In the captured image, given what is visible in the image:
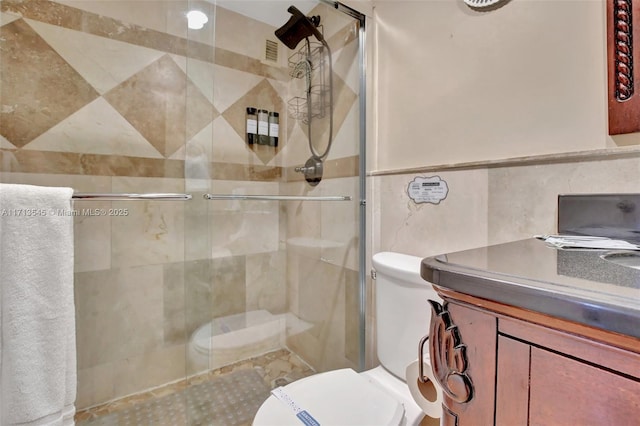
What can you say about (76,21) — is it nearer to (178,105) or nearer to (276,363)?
(178,105)

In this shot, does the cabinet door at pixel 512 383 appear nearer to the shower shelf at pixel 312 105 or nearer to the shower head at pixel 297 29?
the shower shelf at pixel 312 105

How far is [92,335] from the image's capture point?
4.34ft

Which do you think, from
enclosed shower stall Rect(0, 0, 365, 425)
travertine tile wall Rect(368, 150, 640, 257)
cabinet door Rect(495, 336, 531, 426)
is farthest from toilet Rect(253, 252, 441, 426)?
cabinet door Rect(495, 336, 531, 426)

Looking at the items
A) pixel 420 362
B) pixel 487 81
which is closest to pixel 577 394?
pixel 420 362

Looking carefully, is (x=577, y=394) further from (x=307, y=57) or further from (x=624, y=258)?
(x=307, y=57)

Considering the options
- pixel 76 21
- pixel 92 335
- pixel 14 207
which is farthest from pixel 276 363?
pixel 76 21

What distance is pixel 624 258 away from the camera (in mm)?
493

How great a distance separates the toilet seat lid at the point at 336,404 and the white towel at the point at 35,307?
642 mm

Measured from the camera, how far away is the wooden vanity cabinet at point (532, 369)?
0.27 meters

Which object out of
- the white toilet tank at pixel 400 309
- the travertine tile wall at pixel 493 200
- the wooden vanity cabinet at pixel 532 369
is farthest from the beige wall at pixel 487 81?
the wooden vanity cabinet at pixel 532 369

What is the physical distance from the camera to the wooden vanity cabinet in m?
0.27

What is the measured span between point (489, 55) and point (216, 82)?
116cm

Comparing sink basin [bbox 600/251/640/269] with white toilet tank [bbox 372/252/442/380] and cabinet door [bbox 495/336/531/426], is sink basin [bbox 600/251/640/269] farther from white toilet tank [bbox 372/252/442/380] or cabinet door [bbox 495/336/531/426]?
white toilet tank [bbox 372/252/442/380]

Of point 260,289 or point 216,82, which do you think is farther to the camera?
point 260,289
